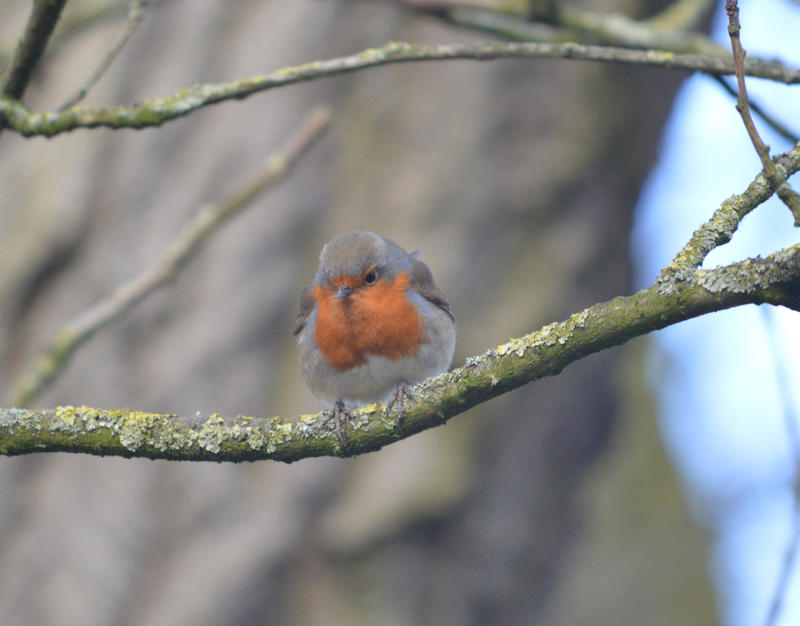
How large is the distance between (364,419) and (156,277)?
168 cm

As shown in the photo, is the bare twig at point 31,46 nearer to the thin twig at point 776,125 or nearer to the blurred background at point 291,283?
the thin twig at point 776,125

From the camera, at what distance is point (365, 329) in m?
3.32

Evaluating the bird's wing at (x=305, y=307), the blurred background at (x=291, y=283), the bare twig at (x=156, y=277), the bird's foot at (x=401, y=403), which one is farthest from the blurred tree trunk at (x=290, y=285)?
the bird's foot at (x=401, y=403)

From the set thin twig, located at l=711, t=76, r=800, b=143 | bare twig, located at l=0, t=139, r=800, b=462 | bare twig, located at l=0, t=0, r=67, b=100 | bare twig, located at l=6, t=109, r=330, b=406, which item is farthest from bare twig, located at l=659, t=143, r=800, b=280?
bare twig, located at l=6, t=109, r=330, b=406

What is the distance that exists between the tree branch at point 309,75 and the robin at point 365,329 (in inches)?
37.8

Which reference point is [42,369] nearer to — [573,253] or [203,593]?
[203,593]

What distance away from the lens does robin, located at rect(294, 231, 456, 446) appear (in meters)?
3.32

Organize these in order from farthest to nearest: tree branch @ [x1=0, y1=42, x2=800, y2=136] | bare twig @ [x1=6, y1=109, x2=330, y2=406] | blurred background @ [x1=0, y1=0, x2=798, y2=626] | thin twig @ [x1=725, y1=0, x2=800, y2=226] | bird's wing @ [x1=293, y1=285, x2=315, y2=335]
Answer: blurred background @ [x1=0, y1=0, x2=798, y2=626]
bird's wing @ [x1=293, y1=285, x2=315, y2=335]
bare twig @ [x1=6, y1=109, x2=330, y2=406]
tree branch @ [x1=0, y1=42, x2=800, y2=136]
thin twig @ [x1=725, y1=0, x2=800, y2=226]

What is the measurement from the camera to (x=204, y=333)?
17.8ft

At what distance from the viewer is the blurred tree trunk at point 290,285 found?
520 centimetres

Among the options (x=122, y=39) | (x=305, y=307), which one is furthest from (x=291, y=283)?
(x=122, y=39)

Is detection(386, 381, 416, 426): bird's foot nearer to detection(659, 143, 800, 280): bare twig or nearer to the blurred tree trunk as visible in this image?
detection(659, 143, 800, 280): bare twig

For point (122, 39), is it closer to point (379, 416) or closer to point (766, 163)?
point (379, 416)

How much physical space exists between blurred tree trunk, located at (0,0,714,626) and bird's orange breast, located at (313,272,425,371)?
84.1 inches
